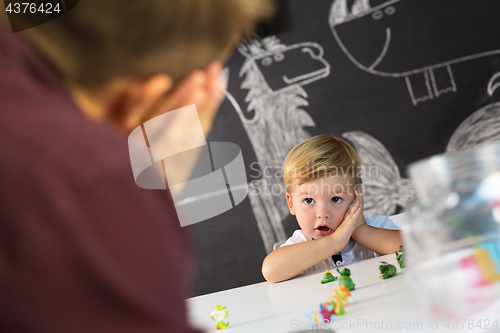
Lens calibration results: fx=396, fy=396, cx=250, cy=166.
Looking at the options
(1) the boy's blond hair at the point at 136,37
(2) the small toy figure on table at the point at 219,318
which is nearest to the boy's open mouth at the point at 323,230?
(2) the small toy figure on table at the point at 219,318

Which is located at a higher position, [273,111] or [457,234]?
[273,111]

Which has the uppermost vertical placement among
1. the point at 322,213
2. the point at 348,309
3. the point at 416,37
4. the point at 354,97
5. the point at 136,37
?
the point at 416,37

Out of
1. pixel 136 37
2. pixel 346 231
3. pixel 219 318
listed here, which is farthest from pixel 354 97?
pixel 136 37

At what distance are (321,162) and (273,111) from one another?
59cm

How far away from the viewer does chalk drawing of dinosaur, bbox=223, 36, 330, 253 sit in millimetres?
1638

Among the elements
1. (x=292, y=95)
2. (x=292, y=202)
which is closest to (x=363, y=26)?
(x=292, y=95)

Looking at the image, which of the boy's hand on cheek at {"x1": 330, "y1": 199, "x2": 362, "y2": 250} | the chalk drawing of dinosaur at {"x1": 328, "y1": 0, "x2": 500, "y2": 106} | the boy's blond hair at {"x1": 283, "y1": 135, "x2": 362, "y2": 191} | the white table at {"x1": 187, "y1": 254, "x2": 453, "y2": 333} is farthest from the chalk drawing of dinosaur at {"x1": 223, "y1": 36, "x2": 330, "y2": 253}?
the white table at {"x1": 187, "y1": 254, "x2": 453, "y2": 333}

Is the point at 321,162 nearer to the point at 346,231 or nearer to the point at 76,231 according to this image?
the point at 346,231

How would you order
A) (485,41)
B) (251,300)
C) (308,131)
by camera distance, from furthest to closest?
(308,131)
(485,41)
(251,300)

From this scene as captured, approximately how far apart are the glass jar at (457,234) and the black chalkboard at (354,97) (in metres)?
1.25

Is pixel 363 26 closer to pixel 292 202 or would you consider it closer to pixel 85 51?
pixel 292 202

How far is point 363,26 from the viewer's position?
1566 mm

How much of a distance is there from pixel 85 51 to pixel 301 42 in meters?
1.54

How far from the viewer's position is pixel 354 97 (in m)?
1.59
